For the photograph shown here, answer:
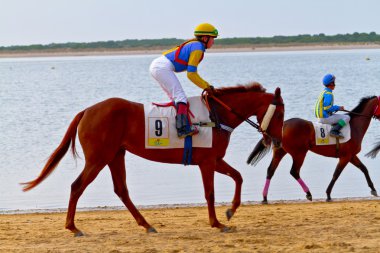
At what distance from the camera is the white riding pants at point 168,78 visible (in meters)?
10.5

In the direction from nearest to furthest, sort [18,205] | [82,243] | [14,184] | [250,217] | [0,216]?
[82,243] < [250,217] < [0,216] < [18,205] < [14,184]

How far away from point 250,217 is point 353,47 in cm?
12262

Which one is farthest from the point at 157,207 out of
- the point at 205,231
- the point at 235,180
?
the point at 205,231

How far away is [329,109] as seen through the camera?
1449cm

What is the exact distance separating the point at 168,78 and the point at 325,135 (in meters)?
4.63

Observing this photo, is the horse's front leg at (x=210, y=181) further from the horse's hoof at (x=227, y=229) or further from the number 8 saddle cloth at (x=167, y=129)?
the number 8 saddle cloth at (x=167, y=129)

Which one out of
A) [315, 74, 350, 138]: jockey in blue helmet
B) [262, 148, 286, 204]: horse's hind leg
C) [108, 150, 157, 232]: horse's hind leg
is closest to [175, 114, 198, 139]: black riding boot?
[108, 150, 157, 232]: horse's hind leg

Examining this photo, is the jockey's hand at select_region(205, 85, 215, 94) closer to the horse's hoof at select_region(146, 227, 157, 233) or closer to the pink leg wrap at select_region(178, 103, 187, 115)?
the pink leg wrap at select_region(178, 103, 187, 115)

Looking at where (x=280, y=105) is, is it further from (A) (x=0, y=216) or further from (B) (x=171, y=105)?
(A) (x=0, y=216)

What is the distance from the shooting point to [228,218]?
10820mm

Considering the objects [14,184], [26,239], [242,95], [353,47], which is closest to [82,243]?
[26,239]

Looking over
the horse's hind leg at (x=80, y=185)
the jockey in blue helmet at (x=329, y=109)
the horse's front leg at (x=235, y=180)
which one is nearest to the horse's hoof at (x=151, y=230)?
the horse's hind leg at (x=80, y=185)

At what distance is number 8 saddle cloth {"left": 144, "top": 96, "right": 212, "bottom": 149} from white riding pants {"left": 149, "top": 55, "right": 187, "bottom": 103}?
0.16 meters

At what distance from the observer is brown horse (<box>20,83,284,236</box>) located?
10.3 meters
